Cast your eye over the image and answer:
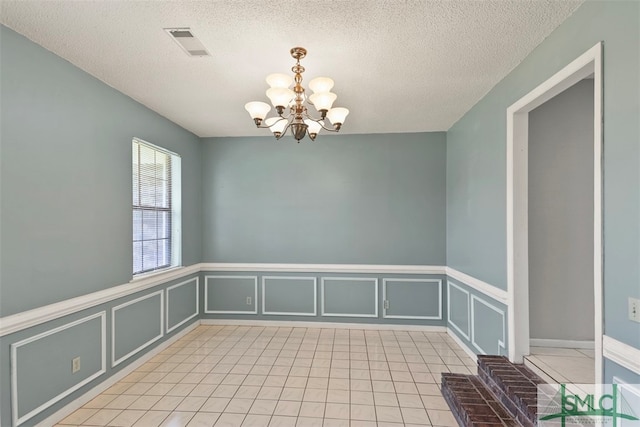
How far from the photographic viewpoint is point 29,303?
213 cm

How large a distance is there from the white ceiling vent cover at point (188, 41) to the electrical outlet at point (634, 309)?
290cm

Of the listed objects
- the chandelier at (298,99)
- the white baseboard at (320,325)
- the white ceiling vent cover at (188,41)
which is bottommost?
the white baseboard at (320,325)

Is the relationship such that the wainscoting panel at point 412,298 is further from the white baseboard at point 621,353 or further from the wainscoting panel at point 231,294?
the white baseboard at point 621,353

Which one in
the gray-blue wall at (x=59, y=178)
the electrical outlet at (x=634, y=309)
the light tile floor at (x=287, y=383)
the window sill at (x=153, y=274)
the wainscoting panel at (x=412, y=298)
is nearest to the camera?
the electrical outlet at (x=634, y=309)

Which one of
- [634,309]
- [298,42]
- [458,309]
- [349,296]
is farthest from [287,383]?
[298,42]

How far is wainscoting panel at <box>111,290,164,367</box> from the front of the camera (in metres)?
2.93

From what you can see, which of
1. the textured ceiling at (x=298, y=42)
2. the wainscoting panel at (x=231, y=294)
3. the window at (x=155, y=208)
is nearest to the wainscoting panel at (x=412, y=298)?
the wainscoting panel at (x=231, y=294)

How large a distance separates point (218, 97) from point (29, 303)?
2.29 m

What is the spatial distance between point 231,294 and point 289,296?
0.87 m

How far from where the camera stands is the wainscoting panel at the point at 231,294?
457 centimetres

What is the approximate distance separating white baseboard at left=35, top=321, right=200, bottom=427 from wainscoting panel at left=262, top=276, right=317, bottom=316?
127 centimetres

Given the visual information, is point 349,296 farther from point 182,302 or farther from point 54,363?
point 54,363

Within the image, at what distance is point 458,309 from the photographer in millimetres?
3861

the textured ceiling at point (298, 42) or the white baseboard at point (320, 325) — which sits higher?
the textured ceiling at point (298, 42)
